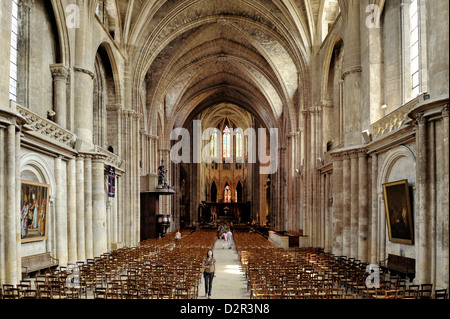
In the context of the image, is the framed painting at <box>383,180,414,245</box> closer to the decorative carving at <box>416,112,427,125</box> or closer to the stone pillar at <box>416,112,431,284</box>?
the stone pillar at <box>416,112,431,284</box>

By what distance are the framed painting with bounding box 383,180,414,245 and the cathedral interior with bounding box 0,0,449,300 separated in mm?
64

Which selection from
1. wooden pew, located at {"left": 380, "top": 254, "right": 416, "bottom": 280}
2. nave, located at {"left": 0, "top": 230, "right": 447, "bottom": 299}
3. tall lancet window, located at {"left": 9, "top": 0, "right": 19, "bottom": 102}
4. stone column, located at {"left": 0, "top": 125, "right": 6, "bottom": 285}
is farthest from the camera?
tall lancet window, located at {"left": 9, "top": 0, "right": 19, "bottom": 102}

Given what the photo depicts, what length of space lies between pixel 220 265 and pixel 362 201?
27.0ft

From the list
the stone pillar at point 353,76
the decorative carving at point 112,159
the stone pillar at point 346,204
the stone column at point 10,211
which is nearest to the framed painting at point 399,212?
the stone pillar at point 346,204

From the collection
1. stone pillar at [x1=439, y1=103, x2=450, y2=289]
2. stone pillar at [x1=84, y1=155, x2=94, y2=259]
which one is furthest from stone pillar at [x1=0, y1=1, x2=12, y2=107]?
Answer: stone pillar at [x1=439, y1=103, x2=450, y2=289]

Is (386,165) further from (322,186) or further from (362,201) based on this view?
(322,186)

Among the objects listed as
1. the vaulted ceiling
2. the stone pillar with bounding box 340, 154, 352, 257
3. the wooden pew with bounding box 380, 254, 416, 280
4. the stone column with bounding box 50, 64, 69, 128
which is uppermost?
the vaulted ceiling

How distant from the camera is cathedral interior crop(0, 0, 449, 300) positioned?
1257 cm

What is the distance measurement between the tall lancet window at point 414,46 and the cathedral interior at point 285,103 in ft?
0.25

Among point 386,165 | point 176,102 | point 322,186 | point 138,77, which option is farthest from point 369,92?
point 176,102

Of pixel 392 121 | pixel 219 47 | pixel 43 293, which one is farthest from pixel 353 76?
pixel 219 47

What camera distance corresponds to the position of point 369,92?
61.0ft

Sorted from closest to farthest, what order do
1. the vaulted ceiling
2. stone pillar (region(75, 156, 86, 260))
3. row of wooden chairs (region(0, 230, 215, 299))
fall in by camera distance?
row of wooden chairs (region(0, 230, 215, 299)) → stone pillar (region(75, 156, 86, 260)) → the vaulted ceiling

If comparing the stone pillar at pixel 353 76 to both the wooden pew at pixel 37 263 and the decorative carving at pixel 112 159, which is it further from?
the wooden pew at pixel 37 263
